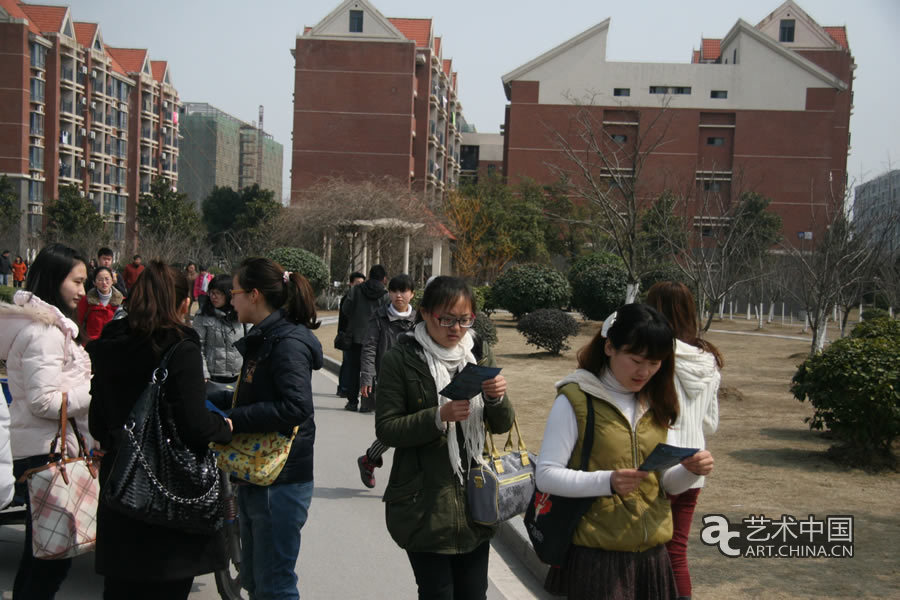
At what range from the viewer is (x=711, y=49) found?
219 feet

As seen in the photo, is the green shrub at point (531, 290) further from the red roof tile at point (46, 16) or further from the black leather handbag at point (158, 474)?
the red roof tile at point (46, 16)

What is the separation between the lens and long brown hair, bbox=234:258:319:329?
3676 mm

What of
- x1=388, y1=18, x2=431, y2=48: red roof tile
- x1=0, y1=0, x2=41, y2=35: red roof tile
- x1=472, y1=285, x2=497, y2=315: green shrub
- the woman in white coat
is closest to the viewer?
the woman in white coat

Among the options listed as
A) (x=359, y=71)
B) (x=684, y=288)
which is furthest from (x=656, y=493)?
(x=359, y=71)

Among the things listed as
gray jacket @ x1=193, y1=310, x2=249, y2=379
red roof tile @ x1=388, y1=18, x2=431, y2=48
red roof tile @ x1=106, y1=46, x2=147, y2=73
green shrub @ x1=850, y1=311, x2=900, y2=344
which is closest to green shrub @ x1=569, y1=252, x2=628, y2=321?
green shrub @ x1=850, y1=311, x2=900, y2=344

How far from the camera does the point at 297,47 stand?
53500mm

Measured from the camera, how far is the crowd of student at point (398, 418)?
8.95 ft

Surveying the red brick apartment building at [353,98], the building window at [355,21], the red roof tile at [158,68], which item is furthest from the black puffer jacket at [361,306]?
the red roof tile at [158,68]

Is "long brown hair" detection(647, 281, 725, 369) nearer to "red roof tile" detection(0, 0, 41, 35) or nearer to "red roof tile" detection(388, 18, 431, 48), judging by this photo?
"red roof tile" detection(388, 18, 431, 48)

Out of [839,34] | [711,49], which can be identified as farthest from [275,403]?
[839,34]

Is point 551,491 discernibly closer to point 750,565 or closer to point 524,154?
point 750,565

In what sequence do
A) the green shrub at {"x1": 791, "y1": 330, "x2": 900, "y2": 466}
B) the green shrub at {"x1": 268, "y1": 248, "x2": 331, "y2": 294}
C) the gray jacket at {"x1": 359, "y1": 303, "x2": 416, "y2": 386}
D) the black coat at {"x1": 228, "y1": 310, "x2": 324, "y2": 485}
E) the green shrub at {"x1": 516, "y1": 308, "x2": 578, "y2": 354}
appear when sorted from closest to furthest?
the black coat at {"x1": 228, "y1": 310, "x2": 324, "y2": 485} < the green shrub at {"x1": 791, "y1": 330, "x2": 900, "y2": 466} < the gray jacket at {"x1": 359, "y1": 303, "x2": 416, "y2": 386} < the green shrub at {"x1": 516, "y1": 308, "x2": 578, "y2": 354} < the green shrub at {"x1": 268, "y1": 248, "x2": 331, "y2": 294}

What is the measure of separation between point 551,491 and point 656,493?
375mm

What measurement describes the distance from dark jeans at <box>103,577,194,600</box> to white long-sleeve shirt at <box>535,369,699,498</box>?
1.36 meters
